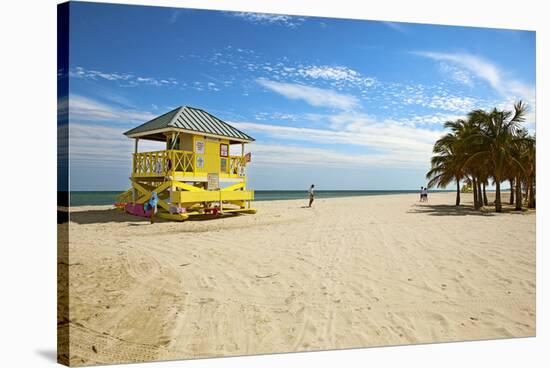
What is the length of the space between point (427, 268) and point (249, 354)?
7.84 ft

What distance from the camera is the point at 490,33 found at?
215 inches

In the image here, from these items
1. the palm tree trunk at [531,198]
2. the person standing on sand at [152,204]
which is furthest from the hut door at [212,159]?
the palm tree trunk at [531,198]

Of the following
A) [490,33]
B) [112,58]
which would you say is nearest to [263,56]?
[112,58]

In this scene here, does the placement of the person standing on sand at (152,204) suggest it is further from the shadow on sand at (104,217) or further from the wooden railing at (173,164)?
the wooden railing at (173,164)

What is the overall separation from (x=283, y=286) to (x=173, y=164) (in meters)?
2.90

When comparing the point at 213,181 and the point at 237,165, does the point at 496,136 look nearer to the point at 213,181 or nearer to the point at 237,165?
the point at 237,165

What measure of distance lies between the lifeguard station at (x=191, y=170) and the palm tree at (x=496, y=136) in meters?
3.40

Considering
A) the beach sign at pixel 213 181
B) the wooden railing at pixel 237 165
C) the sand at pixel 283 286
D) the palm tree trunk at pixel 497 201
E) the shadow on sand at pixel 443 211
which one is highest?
the wooden railing at pixel 237 165

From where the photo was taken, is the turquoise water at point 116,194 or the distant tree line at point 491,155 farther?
the distant tree line at point 491,155

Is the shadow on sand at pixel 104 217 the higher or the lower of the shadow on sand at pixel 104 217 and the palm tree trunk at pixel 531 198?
the lower

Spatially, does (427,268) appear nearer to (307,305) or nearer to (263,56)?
(307,305)

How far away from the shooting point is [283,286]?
4.63m

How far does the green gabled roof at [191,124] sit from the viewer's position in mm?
4896

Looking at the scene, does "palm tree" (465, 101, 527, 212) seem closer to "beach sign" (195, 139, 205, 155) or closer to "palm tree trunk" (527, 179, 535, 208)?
"palm tree trunk" (527, 179, 535, 208)
